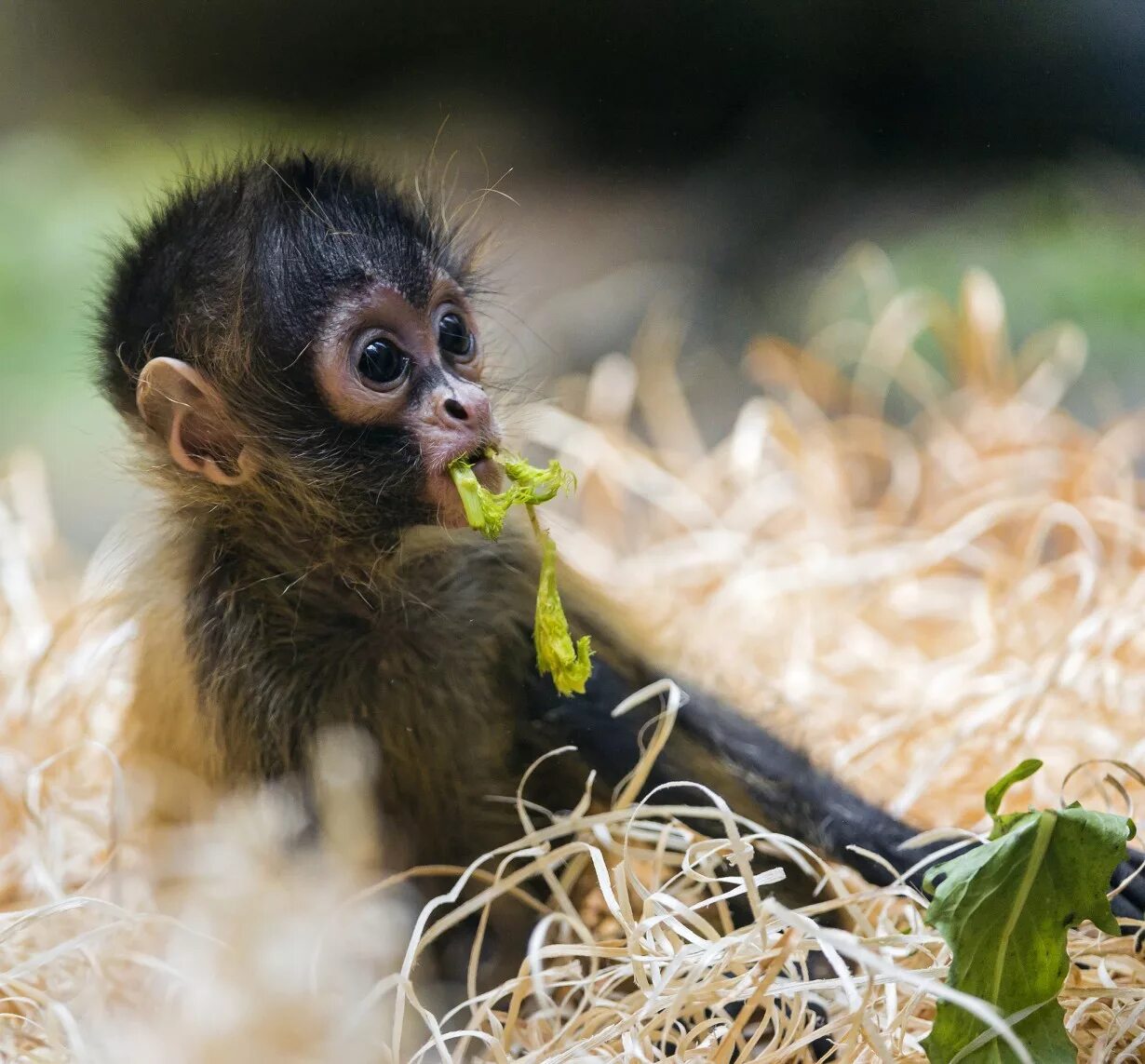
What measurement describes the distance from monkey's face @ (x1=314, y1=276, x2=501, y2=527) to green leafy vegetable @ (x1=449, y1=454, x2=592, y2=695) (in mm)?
30

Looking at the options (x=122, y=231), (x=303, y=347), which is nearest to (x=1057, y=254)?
(x=303, y=347)

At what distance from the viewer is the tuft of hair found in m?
1.76

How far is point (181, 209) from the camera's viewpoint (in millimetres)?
1822

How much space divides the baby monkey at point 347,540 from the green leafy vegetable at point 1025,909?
1.77ft

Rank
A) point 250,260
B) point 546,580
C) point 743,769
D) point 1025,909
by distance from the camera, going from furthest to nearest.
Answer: point 743,769 → point 546,580 → point 250,260 → point 1025,909

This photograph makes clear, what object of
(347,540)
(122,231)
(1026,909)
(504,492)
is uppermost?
(122,231)

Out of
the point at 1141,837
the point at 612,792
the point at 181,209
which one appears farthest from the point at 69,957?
the point at 1141,837

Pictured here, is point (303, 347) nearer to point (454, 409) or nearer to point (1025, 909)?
point (454, 409)

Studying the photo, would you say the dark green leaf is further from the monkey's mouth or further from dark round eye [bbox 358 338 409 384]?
dark round eye [bbox 358 338 409 384]

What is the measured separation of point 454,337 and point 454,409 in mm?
181

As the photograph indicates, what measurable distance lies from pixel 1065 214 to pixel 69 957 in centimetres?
282

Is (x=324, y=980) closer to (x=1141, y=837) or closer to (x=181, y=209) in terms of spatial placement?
(x=181, y=209)

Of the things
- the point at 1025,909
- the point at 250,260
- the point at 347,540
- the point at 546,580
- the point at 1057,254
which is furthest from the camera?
the point at 1057,254

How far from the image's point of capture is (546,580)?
1856 mm
